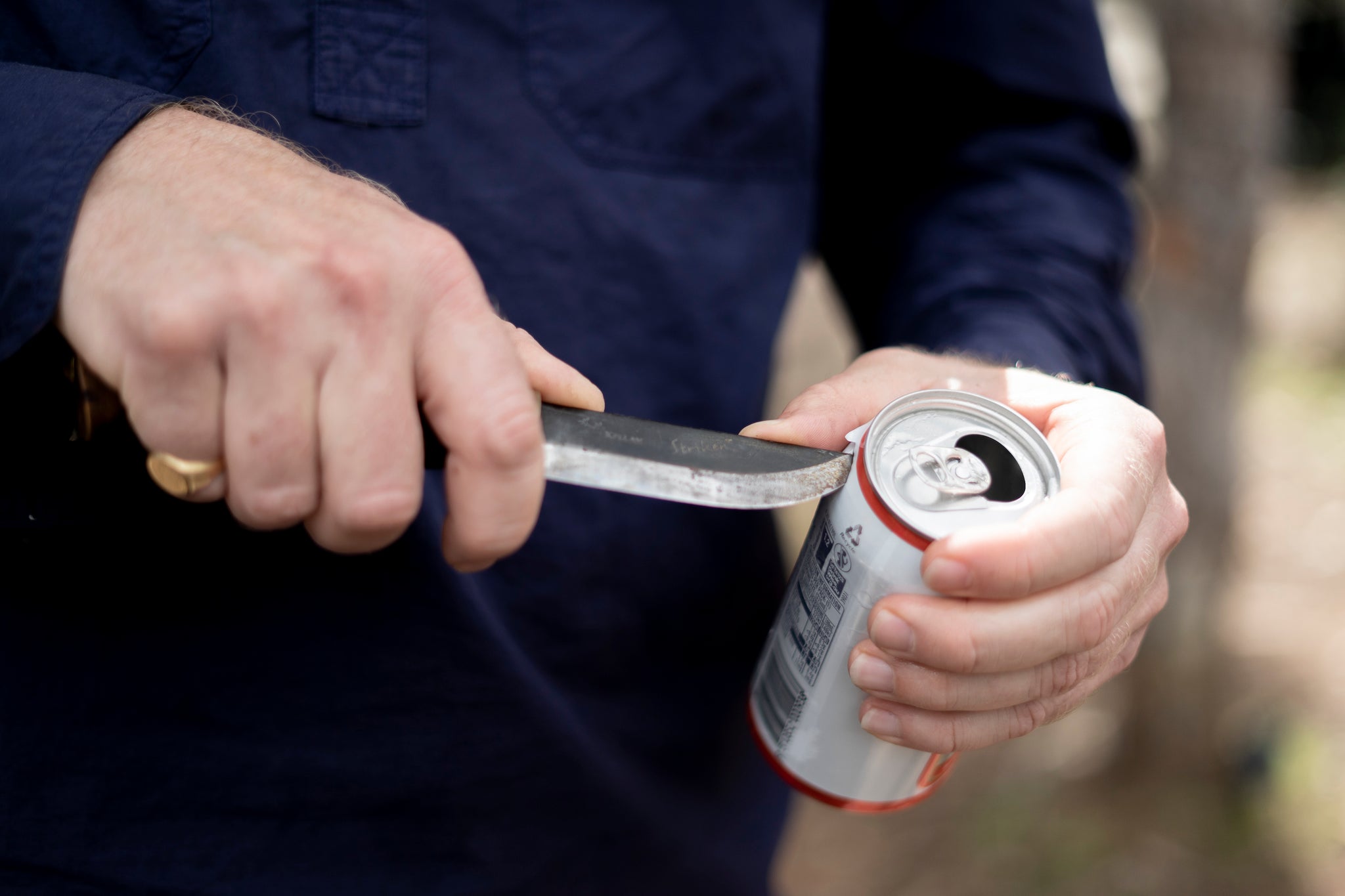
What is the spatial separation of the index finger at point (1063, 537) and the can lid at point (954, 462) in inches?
1.2

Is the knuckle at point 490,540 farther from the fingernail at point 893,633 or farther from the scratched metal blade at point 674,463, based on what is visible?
the fingernail at point 893,633

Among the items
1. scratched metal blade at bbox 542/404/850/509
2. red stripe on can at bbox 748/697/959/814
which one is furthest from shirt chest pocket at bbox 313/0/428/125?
red stripe on can at bbox 748/697/959/814

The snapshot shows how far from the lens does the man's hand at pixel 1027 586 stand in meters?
0.81

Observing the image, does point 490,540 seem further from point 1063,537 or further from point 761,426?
point 1063,537

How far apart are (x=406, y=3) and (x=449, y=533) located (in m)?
0.68

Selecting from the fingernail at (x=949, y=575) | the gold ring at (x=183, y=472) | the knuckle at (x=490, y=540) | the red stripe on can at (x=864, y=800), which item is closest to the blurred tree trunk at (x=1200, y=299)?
the red stripe on can at (x=864, y=800)

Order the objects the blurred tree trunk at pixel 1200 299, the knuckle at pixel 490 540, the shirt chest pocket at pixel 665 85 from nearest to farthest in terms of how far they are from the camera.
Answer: the knuckle at pixel 490 540 → the shirt chest pocket at pixel 665 85 → the blurred tree trunk at pixel 1200 299

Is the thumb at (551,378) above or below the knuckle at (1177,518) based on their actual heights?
above

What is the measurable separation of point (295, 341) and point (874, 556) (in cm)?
59

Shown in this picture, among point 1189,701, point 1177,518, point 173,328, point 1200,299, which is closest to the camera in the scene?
point 173,328

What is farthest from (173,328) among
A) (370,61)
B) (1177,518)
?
(1177,518)

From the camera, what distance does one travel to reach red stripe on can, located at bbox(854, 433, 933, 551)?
0.85 m

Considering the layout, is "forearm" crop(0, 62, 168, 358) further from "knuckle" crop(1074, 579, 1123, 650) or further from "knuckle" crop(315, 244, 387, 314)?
"knuckle" crop(1074, 579, 1123, 650)

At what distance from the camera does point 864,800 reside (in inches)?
41.7
